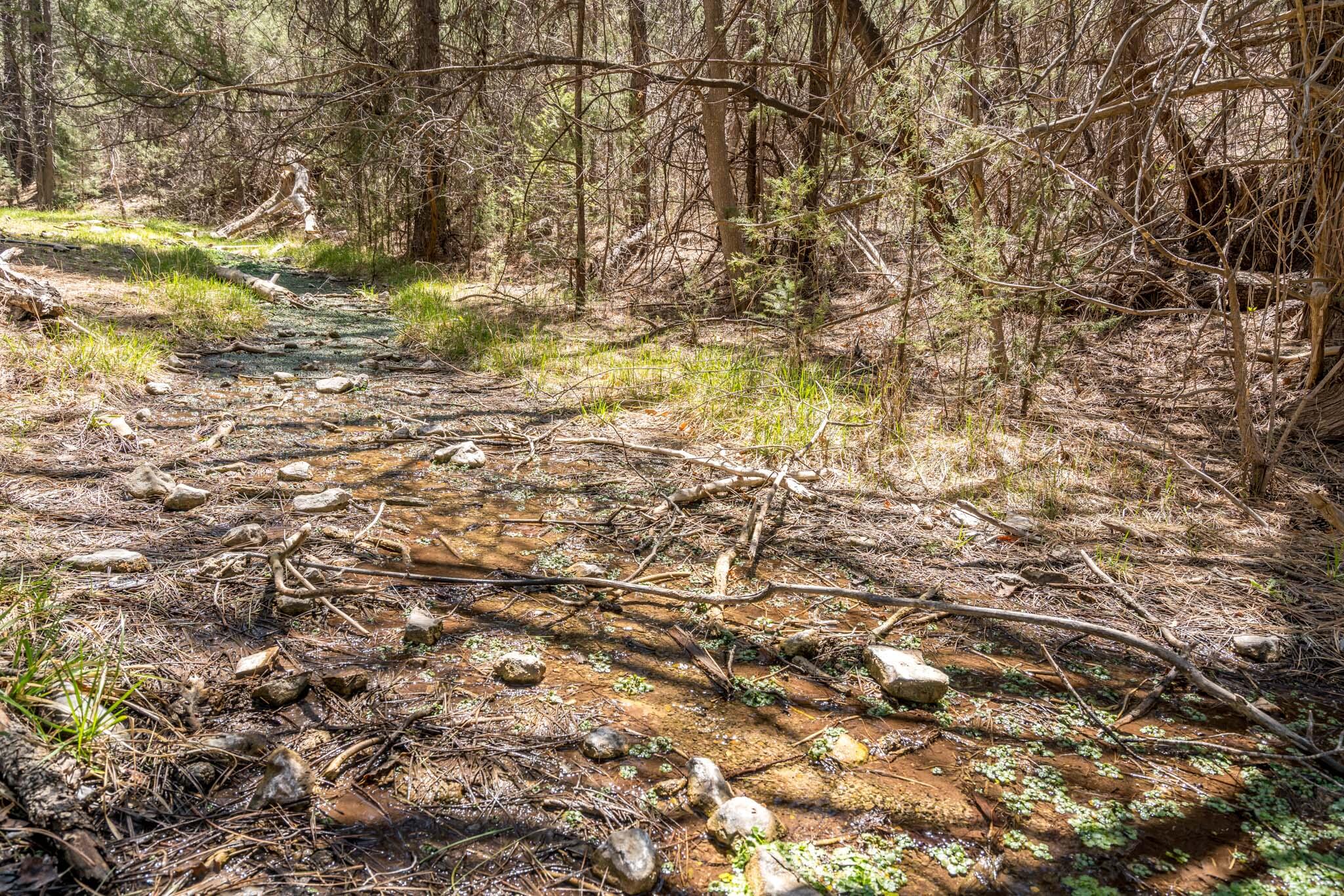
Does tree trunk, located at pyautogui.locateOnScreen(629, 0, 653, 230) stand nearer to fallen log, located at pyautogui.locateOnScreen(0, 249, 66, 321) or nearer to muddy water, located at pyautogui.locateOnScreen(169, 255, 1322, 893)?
fallen log, located at pyautogui.locateOnScreen(0, 249, 66, 321)

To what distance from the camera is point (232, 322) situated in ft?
20.5

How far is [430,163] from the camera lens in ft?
25.4

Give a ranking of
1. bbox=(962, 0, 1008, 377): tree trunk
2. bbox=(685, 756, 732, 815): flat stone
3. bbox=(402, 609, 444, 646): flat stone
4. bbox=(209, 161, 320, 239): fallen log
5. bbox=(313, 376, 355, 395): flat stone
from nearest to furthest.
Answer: bbox=(685, 756, 732, 815): flat stone
bbox=(402, 609, 444, 646): flat stone
bbox=(962, 0, 1008, 377): tree trunk
bbox=(313, 376, 355, 395): flat stone
bbox=(209, 161, 320, 239): fallen log

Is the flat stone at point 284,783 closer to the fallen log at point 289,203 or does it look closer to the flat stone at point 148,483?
the flat stone at point 148,483

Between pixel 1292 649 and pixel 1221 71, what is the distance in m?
2.26

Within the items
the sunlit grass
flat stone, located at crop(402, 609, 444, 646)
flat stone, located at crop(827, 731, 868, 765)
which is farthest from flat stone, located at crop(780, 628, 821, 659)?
the sunlit grass

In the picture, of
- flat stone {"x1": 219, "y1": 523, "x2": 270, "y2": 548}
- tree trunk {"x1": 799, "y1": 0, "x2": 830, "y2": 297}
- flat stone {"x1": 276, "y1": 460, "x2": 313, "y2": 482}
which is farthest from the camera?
tree trunk {"x1": 799, "y1": 0, "x2": 830, "y2": 297}

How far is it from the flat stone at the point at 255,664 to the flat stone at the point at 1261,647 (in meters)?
2.85

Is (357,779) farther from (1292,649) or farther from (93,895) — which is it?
(1292,649)

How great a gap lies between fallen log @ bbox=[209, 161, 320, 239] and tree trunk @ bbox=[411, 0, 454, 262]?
5074 millimetres

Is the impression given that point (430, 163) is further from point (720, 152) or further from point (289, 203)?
point (289, 203)

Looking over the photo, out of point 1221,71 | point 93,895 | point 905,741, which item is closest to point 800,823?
point 905,741

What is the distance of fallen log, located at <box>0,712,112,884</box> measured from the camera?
1.22 m

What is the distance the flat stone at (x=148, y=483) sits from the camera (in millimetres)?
2818
